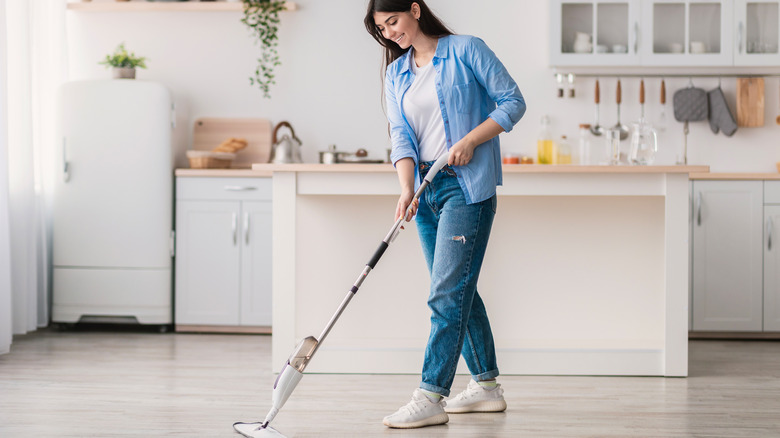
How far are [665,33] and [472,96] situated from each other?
2318 millimetres

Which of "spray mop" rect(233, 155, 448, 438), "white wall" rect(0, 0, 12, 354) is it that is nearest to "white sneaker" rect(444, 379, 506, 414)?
"spray mop" rect(233, 155, 448, 438)

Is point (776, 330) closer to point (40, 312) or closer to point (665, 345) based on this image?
point (665, 345)

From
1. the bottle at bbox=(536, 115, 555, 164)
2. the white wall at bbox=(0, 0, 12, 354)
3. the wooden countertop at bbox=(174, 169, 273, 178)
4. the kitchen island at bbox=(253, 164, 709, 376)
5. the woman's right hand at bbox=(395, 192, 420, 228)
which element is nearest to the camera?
the woman's right hand at bbox=(395, 192, 420, 228)

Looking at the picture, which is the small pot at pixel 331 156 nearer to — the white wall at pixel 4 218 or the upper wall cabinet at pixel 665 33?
the upper wall cabinet at pixel 665 33

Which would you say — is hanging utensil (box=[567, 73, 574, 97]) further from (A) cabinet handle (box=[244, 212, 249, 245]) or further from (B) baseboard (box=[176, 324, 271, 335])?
(B) baseboard (box=[176, 324, 271, 335])

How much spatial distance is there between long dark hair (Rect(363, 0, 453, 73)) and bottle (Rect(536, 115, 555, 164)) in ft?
7.16

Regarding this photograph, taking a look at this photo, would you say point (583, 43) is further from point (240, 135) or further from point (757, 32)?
point (240, 135)

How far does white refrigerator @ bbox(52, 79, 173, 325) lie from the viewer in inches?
149

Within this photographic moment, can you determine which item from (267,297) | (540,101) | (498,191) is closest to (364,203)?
(498,191)

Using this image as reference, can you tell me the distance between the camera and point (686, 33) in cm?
393

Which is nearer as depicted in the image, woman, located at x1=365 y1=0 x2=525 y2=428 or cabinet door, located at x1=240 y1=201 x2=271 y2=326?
woman, located at x1=365 y1=0 x2=525 y2=428

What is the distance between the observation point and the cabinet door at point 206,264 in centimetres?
383

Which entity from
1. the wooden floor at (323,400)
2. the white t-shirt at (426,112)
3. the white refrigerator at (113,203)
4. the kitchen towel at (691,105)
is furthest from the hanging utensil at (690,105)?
the white refrigerator at (113,203)

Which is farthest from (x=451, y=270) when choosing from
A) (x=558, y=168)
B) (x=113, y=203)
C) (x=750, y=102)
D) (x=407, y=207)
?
(x=750, y=102)
